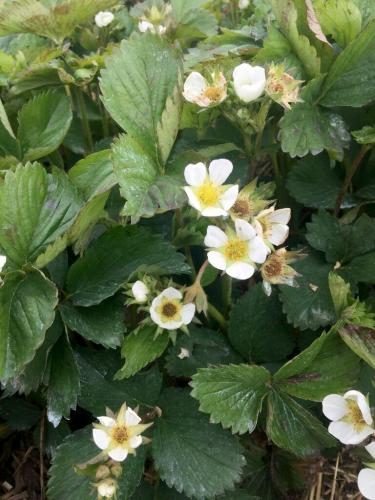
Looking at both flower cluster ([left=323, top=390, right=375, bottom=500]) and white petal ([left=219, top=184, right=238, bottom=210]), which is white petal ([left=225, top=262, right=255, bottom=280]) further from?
flower cluster ([left=323, top=390, right=375, bottom=500])

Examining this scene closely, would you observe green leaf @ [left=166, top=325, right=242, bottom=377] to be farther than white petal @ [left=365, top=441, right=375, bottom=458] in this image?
Yes

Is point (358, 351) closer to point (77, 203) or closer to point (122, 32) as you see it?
point (77, 203)

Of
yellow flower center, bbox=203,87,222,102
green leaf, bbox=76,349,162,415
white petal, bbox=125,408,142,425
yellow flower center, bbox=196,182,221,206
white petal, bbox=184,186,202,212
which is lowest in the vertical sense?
green leaf, bbox=76,349,162,415

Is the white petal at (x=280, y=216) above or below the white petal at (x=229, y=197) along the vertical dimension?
below

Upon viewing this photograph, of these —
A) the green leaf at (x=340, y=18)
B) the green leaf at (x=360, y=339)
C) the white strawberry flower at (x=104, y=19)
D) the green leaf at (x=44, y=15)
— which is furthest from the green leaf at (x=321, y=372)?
the white strawberry flower at (x=104, y=19)

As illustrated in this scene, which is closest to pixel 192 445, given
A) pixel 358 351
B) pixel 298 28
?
pixel 358 351

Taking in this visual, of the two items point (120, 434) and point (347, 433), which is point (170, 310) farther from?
point (347, 433)

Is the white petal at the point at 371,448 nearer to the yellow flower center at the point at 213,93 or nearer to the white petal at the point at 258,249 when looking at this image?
the white petal at the point at 258,249

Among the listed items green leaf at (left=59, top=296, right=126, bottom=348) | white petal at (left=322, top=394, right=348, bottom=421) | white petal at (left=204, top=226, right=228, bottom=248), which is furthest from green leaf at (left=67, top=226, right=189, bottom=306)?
white petal at (left=322, top=394, right=348, bottom=421)
